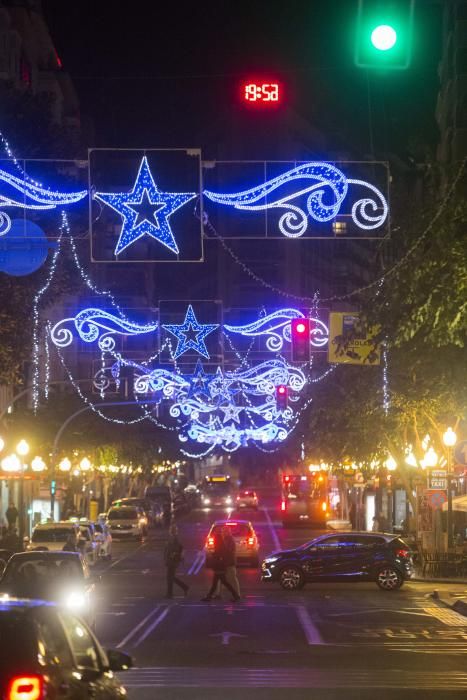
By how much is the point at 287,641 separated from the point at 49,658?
14.6m

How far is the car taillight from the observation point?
779 cm

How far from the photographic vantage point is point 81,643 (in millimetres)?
9242

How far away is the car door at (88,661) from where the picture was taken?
8688 mm

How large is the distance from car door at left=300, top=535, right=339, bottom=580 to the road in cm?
60

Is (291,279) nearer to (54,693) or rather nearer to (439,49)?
(439,49)

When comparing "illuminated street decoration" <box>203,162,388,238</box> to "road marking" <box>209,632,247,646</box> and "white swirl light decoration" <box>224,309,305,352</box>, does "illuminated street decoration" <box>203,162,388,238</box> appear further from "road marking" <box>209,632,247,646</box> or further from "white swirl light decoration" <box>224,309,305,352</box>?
"white swirl light decoration" <box>224,309,305,352</box>

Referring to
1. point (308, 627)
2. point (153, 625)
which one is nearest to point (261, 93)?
point (308, 627)

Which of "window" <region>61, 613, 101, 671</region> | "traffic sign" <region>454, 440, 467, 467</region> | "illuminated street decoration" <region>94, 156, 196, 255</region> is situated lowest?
"window" <region>61, 613, 101, 671</region>

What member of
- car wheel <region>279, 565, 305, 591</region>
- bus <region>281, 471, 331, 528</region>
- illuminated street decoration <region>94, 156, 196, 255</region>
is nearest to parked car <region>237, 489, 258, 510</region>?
bus <region>281, 471, 331, 528</region>

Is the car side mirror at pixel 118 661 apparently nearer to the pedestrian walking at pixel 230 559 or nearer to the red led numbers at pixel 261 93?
the red led numbers at pixel 261 93

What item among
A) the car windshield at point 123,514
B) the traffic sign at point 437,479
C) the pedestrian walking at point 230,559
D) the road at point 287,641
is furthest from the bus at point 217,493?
the pedestrian walking at point 230,559

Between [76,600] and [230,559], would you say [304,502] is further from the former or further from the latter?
[76,600]

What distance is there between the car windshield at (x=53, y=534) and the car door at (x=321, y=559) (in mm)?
8886

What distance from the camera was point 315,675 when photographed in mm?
17375
